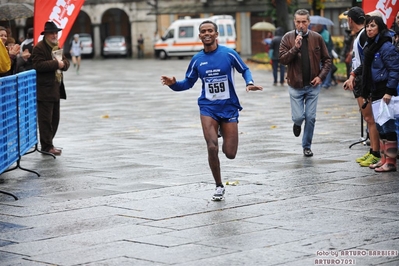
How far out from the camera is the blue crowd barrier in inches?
435

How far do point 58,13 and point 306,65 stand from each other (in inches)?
140

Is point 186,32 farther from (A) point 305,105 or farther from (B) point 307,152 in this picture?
(B) point 307,152

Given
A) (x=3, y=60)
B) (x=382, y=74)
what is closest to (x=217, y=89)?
(x=382, y=74)

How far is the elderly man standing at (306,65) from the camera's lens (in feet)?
41.5

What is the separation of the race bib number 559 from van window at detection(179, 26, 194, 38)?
49628 mm

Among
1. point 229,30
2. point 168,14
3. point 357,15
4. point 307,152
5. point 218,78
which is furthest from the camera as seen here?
point 168,14

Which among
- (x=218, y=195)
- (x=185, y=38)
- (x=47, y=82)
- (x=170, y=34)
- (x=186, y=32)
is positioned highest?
(x=47, y=82)

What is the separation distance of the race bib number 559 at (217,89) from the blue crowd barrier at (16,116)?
8.38 ft

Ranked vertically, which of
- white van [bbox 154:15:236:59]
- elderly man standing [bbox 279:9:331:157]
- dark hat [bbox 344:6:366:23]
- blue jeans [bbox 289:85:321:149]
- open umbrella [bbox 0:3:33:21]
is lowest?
white van [bbox 154:15:236:59]

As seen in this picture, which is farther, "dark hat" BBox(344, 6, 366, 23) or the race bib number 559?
"dark hat" BBox(344, 6, 366, 23)

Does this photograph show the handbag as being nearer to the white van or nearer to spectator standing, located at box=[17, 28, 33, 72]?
spectator standing, located at box=[17, 28, 33, 72]

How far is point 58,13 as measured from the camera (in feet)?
44.8

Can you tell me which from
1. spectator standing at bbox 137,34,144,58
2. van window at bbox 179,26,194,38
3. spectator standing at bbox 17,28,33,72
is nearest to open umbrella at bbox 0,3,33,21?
spectator standing at bbox 17,28,33,72

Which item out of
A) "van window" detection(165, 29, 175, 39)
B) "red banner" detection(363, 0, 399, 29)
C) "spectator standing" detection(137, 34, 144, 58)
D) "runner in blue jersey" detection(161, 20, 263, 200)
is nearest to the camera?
"runner in blue jersey" detection(161, 20, 263, 200)
